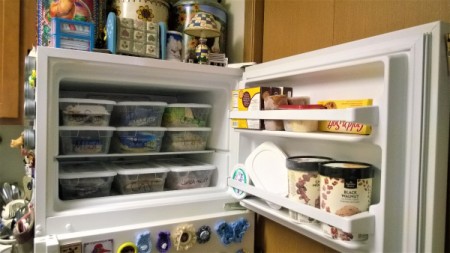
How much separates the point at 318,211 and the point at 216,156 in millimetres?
650

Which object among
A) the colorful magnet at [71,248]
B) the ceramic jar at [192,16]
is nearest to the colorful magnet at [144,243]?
the colorful magnet at [71,248]

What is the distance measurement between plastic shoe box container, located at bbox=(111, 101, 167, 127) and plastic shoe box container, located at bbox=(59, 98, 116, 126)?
0.07 metres

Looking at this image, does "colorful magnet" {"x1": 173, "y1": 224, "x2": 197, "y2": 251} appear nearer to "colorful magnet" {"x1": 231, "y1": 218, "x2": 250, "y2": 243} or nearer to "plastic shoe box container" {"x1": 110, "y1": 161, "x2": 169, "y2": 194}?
"colorful magnet" {"x1": 231, "y1": 218, "x2": 250, "y2": 243}

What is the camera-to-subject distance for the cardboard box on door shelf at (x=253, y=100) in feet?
3.07

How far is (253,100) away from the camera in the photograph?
96 cm

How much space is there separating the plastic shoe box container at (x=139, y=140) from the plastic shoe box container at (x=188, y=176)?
119 mm

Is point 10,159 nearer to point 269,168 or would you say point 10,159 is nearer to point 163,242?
point 163,242

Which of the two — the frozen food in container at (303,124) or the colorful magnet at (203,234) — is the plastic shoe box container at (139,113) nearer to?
the colorful magnet at (203,234)

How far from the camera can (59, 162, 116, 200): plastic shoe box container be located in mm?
1032

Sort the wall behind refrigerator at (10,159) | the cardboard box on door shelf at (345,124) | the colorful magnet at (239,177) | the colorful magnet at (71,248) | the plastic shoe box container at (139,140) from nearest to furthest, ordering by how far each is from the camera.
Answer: the cardboard box on door shelf at (345,124) → the colorful magnet at (71,248) → the colorful magnet at (239,177) → the plastic shoe box container at (139,140) → the wall behind refrigerator at (10,159)

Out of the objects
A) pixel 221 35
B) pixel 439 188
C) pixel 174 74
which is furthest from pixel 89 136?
pixel 439 188

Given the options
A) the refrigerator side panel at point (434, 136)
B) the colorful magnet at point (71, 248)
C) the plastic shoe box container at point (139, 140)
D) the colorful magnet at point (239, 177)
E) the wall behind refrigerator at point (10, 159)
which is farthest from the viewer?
the wall behind refrigerator at point (10, 159)

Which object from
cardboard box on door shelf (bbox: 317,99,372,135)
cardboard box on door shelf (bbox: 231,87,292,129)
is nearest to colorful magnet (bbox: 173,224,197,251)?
cardboard box on door shelf (bbox: 231,87,292,129)

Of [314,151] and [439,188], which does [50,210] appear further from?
[439,188]
